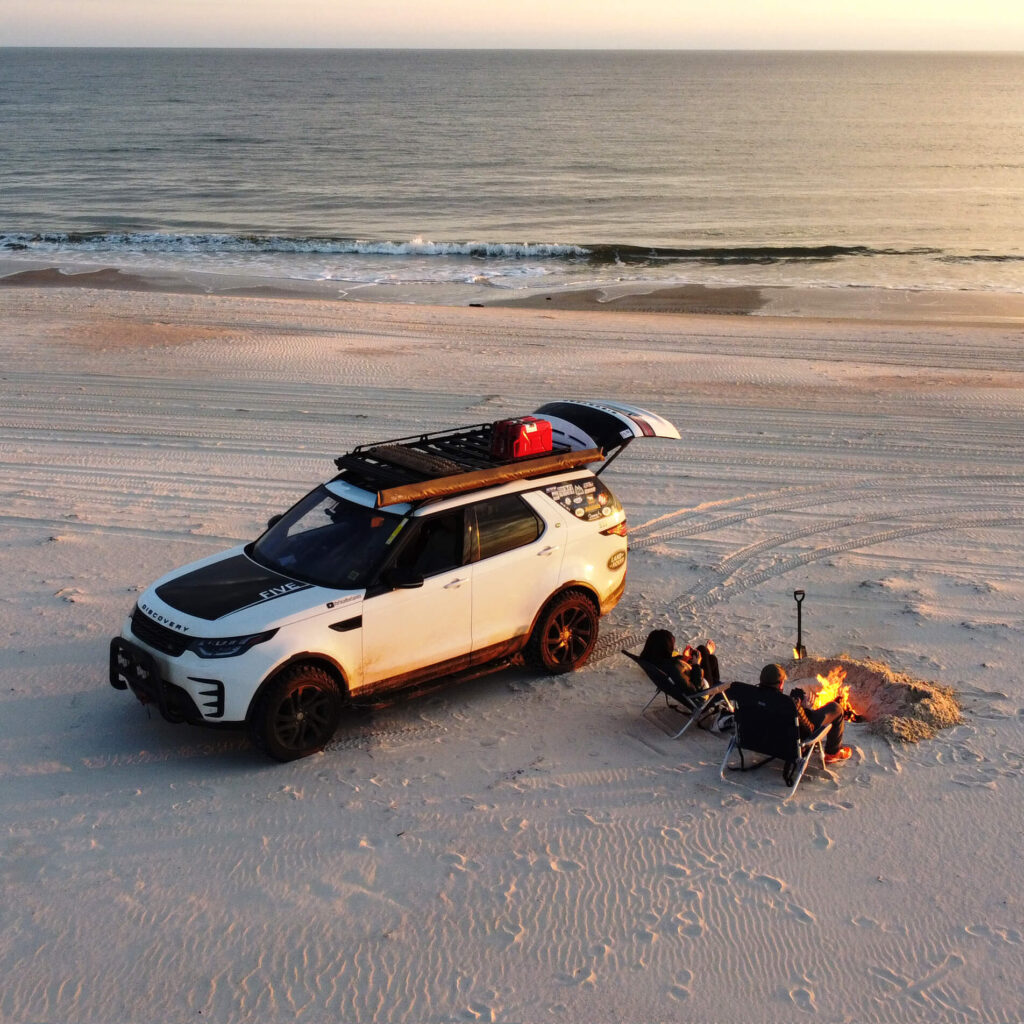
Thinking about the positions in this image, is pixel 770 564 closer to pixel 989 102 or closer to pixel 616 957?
pixel 616 957

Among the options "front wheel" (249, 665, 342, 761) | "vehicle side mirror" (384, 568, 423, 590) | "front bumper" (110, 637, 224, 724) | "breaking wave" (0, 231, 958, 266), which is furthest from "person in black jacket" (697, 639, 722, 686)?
"breaking wave" (0, 231, 958, 266)

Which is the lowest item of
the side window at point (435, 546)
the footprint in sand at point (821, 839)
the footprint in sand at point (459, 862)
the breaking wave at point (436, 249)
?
the footprint in sand at point (459, 862)

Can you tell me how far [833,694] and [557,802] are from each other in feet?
7.23

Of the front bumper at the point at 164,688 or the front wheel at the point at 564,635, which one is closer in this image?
the front bumper at the point at 164,688

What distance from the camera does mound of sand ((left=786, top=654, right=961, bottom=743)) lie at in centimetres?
762

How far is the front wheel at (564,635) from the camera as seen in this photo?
8352 millimetres

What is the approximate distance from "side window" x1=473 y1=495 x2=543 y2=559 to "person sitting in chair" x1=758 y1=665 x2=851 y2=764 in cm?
201

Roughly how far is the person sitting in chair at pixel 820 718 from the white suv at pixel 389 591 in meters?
1.84

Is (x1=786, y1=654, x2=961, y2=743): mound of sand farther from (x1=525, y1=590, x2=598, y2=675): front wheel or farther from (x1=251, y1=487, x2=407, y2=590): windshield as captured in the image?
(x1=251, y1=487, x2=407, y2=590): windshield

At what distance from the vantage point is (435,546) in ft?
25.7

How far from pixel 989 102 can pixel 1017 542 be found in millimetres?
119083

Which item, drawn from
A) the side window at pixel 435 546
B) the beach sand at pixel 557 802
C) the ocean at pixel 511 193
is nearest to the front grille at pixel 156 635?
the beach sand at pixel 557 802

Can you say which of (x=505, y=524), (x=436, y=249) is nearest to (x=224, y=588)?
(x=505, y=524)

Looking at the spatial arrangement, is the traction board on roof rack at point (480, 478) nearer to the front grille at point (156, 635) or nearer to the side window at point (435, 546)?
the side window at point (435, 546)
